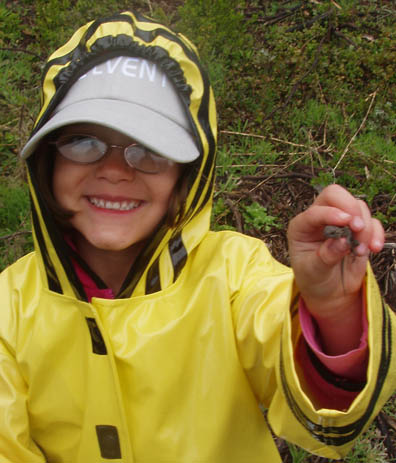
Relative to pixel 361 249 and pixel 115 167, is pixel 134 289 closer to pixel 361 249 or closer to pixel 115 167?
pixel 115 167

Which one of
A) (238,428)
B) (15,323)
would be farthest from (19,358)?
(238,428)

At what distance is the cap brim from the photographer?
1439mm

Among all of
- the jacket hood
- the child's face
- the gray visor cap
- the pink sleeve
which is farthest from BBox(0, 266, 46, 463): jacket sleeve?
the pink sleeve

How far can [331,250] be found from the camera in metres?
1.12

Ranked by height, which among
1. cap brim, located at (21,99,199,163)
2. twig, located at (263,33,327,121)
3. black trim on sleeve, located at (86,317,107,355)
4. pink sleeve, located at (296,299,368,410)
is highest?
twig, located at (263,33,327,121)

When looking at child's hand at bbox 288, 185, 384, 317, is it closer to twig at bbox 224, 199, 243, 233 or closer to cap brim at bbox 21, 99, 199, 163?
cap brim at bbox 21, 99, 199, 163

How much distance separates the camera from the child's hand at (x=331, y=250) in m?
1.09

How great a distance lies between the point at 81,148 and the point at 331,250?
0.81 meters

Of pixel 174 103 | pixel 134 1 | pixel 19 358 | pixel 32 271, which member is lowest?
pixel 19 358

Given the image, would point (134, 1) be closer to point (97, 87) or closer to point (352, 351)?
point (97, 87)

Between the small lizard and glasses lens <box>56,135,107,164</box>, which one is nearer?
the small lizard

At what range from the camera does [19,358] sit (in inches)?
66.9

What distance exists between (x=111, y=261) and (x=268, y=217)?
139cm

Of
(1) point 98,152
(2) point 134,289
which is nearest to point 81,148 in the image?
(1) point 98,152
